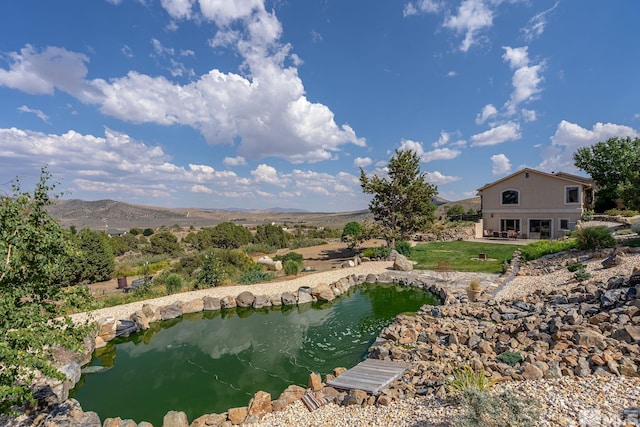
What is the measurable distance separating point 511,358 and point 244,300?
878 cm

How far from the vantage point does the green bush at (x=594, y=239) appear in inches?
494

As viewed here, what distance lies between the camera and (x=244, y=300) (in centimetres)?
1155

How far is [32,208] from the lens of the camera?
12.0 feet

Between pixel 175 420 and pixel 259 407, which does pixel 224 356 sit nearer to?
pixel 175 420

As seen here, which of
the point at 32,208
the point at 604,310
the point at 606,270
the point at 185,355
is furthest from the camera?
the point at 606,270

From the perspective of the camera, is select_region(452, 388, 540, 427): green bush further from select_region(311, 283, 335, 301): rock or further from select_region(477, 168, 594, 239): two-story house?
select_region(477, 168, 594, 239): two-story house

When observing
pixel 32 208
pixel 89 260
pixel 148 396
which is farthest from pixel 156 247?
pixel 32 208

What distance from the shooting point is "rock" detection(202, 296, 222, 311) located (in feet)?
37.1

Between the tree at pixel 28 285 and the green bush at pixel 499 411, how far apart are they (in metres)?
4.39

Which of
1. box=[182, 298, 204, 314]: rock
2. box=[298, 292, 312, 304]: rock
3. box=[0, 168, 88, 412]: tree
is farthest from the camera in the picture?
box=[298, 292, 312, 304]: rock

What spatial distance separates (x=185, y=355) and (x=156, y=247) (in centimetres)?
1907

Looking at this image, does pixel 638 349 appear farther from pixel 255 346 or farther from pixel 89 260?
pixel 89 260

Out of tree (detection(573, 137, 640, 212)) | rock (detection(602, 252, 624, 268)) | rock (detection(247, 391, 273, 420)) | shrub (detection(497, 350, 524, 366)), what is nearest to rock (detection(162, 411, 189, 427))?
rock (detection(247, 391, 273, 420))

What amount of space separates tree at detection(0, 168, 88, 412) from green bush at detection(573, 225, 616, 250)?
1644 cm
